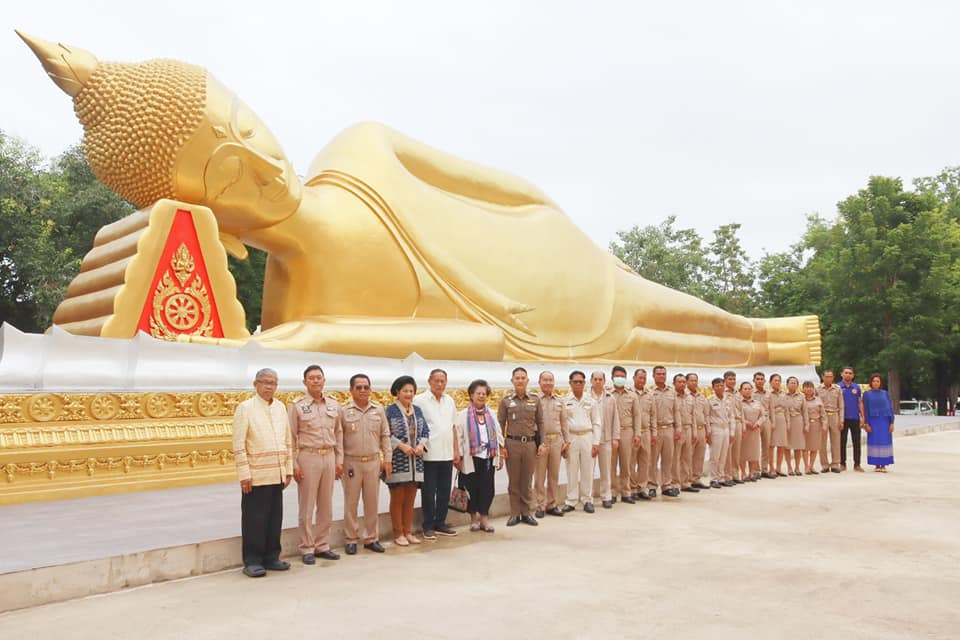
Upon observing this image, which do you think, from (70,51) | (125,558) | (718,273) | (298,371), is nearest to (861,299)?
(718,273)

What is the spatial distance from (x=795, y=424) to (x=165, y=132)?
752 centimetres

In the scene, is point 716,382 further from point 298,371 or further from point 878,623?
point 878,623

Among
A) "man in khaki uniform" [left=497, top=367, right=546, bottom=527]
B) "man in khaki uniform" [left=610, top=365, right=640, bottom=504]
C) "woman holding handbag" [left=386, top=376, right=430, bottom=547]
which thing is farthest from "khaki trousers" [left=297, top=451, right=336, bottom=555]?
"man in khaki uniform" [left=610, top=365, right=640, bottom=504]

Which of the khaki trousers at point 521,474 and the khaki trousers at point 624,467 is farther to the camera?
the khaki trousers at point 624,467

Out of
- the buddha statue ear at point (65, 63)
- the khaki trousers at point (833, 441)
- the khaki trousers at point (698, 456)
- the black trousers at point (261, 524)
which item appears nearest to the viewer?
the black trousers at point (261, 524)

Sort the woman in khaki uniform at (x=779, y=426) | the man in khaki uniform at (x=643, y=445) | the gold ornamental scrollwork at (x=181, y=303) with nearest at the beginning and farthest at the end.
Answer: the man in khaki uniform at (x=643, y=445), the gold ornamental scrollwork at (x=181, y=303), the woman in khaki uniform at (x=779, y=426)

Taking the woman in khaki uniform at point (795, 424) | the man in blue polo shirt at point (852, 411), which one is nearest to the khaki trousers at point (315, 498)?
the woman in khaki uniform at point (795, 424)

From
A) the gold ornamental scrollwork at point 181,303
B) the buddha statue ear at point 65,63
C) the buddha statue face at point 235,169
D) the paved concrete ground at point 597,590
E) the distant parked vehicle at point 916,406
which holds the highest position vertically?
the buddha statue ear at point 65,63

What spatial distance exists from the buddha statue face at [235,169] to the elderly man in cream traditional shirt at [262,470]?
4.24 metres

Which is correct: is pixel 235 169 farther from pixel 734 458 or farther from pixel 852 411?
pixel 852 411

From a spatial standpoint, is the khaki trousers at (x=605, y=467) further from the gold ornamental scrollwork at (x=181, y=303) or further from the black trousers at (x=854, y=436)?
the black trousers at (x=854, y=436)

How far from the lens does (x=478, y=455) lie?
18.1ft

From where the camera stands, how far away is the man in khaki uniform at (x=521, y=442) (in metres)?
5.83

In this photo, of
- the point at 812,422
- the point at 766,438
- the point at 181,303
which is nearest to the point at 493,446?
the point at 181,303
